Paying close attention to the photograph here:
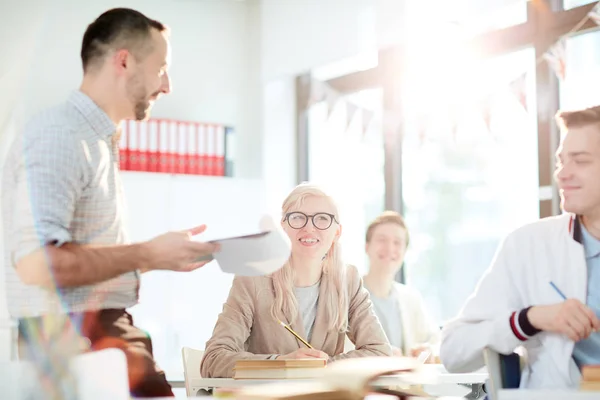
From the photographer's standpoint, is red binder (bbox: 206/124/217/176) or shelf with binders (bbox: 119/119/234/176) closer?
shelf with binders (bbox: 119/119/234/176)

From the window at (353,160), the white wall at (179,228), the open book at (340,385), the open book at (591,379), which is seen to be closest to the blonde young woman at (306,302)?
the open book at (591,379)

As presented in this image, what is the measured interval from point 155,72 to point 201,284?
3396mm

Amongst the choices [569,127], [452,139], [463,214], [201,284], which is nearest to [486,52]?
[452,139]

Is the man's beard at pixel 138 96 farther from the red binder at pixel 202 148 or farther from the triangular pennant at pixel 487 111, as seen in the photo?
the red binder at pixel 202 148

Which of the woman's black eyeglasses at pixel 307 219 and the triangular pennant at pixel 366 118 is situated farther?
the triangular pennant at pixel 366 118

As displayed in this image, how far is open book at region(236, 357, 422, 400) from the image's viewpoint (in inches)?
39.2

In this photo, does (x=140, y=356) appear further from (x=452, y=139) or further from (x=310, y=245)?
(x=452, y=139)

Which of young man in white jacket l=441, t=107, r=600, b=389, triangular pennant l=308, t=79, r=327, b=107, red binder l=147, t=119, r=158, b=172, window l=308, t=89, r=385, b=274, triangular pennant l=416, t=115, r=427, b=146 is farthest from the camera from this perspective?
triangular pennant l=308, t=79, r=327, b=107

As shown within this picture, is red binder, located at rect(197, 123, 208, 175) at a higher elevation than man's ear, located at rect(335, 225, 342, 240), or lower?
higher

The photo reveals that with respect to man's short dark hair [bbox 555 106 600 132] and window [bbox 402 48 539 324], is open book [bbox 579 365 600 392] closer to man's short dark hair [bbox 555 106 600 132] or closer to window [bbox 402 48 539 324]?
man's short dark hair [bbox 555 106 600 132]

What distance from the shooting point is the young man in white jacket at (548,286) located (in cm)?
195

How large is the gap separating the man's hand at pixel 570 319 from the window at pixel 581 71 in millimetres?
2269

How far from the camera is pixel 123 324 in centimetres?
184

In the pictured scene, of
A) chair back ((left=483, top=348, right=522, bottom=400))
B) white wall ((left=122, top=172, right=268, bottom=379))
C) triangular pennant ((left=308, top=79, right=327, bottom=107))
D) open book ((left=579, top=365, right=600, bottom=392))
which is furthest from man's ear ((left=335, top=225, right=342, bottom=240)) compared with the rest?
triangular pennant ((left=308, top=79, right=327, bottom=107))
